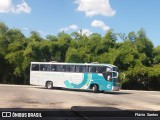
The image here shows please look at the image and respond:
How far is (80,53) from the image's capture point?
4412 cm

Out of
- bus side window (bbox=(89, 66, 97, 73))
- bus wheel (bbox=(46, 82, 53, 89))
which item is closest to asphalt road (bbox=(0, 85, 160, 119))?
bus side window (bbox=(89, 66, 97, 73))

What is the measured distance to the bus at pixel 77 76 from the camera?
103ft

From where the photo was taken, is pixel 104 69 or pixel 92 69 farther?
pixel 92 69

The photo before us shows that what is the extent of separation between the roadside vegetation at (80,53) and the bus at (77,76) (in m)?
8.16

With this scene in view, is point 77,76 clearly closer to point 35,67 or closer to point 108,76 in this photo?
point 108,76

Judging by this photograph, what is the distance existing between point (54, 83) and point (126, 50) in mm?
13686

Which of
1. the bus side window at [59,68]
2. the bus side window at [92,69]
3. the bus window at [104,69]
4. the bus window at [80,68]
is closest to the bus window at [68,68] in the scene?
the bus side window at [59,68]

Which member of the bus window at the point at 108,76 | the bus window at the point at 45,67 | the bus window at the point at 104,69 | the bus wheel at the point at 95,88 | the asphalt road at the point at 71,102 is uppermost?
the bus window at the point at 45,67

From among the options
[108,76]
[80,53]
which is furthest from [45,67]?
[80,53]

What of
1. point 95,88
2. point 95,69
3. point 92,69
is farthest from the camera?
point 95,88

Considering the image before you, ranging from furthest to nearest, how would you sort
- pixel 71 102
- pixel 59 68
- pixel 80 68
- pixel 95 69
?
1. pixel 59 68
2. pixel 80 68
3. pixel 95 69
4. pixel 71 102

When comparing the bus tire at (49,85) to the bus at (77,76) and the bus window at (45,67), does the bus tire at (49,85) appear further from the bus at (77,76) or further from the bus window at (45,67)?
the bus window at (45,67)

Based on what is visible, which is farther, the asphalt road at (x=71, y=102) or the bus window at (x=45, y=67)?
the bus window at (x=45, y=67)

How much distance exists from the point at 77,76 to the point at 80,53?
1154 cm
